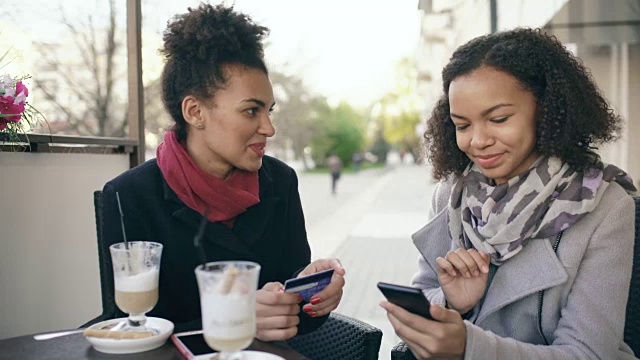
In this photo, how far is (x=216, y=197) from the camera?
1785mm

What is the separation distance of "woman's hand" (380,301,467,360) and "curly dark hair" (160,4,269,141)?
2.92ft

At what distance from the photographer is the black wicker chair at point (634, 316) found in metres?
1.71

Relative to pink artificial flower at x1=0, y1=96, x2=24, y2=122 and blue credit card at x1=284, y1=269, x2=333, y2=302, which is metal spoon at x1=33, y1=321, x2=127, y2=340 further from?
pink artificial flower at x1=0, y1=96, x2=24, y2=122

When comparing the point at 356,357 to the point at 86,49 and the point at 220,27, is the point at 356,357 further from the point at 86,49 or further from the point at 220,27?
the point at 86,49

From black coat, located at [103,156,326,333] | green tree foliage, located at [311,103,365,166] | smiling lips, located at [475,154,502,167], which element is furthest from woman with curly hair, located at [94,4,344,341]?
green tree foliage, located at [311,103,365,166]

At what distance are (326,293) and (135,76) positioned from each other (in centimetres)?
199

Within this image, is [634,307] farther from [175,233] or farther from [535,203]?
[175,233]

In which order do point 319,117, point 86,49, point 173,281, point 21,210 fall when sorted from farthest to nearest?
point 319,117
point 86,49
point 21,210
point 173,281

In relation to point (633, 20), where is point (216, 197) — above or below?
below

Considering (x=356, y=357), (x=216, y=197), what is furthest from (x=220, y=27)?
(x=356, y=357)

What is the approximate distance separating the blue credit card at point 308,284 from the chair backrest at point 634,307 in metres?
0.96

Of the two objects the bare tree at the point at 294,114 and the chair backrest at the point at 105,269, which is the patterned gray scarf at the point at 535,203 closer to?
the chair backrest at the point at 105,269

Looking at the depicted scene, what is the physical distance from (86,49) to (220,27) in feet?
6.39

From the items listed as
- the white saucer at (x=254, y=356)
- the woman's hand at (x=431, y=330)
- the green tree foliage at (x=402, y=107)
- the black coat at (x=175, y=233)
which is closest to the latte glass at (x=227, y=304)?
the white saucer at (x=254, y=356)
